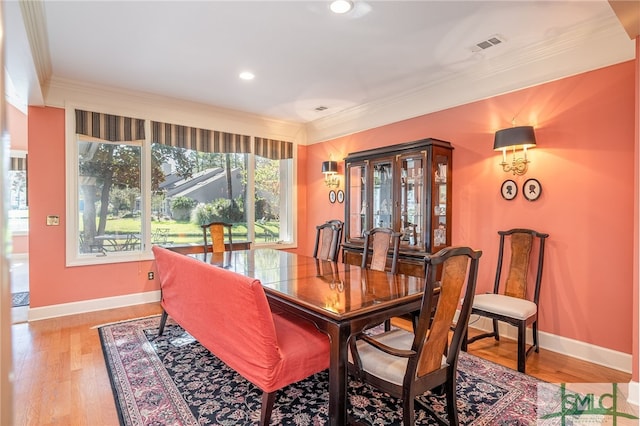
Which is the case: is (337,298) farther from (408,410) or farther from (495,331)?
Answer: (495,331)

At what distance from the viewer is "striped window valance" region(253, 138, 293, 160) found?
5617mm

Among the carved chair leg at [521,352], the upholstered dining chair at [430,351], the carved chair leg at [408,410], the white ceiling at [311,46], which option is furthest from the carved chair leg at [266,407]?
the white ceiling at [311,46]

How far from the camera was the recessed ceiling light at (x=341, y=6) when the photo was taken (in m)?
2.47

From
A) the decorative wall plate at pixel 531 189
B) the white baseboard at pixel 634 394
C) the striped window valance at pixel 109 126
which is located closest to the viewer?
the white baseboard at pixel 634 394

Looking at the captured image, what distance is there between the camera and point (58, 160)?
13.2 feet

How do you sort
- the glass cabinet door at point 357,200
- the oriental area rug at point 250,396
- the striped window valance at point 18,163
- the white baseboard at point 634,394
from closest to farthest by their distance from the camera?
1. the oriental area rug at point 250,396
2. the white baseboard at point 634,394
3. the glass cabinet door at point 357,200
4. the striped window valance at point 18,163

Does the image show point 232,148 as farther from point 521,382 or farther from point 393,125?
point 521,382

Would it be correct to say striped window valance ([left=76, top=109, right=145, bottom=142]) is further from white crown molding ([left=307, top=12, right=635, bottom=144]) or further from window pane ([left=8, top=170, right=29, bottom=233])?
window pane ([left=8, top=170, right=29, bottom=233])

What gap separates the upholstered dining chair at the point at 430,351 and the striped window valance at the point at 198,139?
4.05 metres

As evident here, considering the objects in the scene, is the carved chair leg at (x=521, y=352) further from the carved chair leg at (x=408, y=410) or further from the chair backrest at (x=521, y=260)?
the carved chair leg at (x=408, y=410)

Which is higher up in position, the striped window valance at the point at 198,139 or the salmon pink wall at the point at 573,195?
the striped window valance at the point at 198,139

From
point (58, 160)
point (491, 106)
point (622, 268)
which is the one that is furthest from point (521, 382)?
point (58, 160)

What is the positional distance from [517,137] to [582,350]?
1.93 metres

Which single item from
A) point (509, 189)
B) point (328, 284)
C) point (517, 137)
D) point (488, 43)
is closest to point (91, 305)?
point (328, 284)
